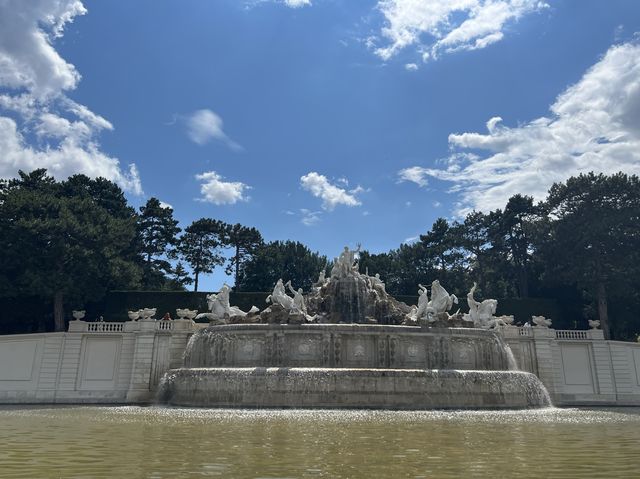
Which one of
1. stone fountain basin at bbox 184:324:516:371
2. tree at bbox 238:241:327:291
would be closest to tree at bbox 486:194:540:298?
tree at bbox 238:241:327:291

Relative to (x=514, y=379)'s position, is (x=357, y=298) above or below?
above

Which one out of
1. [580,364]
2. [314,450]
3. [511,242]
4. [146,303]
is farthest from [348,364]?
[511,242]

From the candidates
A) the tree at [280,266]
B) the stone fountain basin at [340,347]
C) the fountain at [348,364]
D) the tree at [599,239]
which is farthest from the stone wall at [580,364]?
the tree at [280,266]

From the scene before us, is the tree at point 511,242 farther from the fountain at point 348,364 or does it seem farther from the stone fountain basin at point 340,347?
the stone fountain basin at point 340,347

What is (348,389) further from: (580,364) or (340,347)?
(580,364)

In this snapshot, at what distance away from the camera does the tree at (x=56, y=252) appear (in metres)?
41.6

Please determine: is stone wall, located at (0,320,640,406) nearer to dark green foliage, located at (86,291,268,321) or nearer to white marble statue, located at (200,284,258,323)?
white marble statue, located at (200,284,258,323)

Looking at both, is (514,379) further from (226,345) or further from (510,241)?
(510,241)

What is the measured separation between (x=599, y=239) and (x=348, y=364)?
115 ft

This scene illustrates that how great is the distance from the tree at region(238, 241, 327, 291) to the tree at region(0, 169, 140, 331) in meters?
20.9

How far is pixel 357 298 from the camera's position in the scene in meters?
35.9

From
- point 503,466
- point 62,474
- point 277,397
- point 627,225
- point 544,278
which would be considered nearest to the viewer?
point 62,474

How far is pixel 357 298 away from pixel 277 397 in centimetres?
1506

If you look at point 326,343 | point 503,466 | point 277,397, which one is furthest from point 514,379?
point 503,466
